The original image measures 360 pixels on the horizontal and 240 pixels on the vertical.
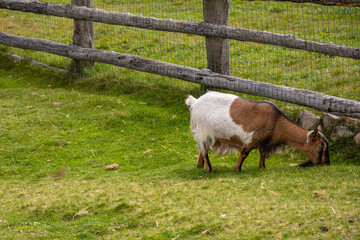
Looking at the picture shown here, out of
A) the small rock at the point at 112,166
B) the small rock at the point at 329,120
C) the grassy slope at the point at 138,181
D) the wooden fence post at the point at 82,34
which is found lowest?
the small rock at the point at 112,166

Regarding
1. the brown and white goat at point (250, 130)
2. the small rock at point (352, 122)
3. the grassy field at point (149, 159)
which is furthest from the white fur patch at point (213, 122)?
the small rock at point (352, 122)

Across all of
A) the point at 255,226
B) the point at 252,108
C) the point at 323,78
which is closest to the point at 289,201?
the point at 255,226

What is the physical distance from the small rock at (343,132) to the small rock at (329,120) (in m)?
0.11

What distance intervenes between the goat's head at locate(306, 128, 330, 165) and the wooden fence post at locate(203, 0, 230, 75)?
306 centimetres

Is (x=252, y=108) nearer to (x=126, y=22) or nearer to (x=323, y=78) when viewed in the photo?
(x=323, y=78)

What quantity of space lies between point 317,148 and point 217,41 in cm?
337

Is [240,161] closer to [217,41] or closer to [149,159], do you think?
[149,159]

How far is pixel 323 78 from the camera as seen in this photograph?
895 cm

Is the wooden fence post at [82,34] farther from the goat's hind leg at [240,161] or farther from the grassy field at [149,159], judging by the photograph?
the goat's hind leg at [240,161]

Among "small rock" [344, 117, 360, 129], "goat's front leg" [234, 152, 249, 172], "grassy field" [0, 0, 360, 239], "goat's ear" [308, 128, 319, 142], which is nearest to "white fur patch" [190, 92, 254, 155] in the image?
"goat's front leg" [234, 152, 249, 172]

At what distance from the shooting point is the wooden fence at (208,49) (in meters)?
7.14

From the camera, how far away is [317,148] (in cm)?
626

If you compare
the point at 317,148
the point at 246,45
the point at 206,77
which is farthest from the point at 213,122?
the point at 246,45

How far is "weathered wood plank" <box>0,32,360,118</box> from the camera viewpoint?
23.1 ft
